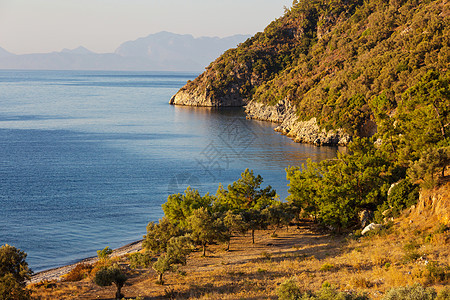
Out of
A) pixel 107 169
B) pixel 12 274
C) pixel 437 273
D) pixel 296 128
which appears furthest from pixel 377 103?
pixel 12 274

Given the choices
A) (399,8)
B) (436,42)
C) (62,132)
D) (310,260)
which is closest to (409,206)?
(310,260)

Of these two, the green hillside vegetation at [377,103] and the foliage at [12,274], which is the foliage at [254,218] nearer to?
the green hillside vegetation at [377,103]

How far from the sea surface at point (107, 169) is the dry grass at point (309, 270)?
61.6 ft

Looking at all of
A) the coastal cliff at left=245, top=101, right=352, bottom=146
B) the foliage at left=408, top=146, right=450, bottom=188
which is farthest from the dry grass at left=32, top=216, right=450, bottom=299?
the coastal cliff at left=245, top=101, right=352, bottom=146

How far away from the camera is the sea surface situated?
2311 inches

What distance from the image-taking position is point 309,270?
34469mm

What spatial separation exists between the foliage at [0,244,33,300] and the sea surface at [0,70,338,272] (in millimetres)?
18208

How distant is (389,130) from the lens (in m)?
56.6

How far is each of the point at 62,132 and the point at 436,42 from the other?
374 ft

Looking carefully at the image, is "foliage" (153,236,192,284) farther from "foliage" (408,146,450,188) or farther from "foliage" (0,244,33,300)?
"foliage" (408,146,450,188)

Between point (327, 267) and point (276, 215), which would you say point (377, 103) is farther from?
point (327, 267)

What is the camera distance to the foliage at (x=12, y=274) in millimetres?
29859

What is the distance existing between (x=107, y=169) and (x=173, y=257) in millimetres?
61098

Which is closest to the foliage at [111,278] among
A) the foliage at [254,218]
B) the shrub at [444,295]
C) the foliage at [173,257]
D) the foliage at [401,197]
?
the foliage at [173,257]
